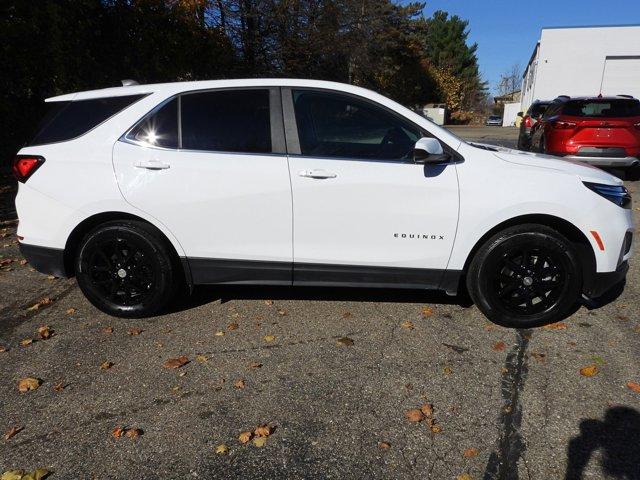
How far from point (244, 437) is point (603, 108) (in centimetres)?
976

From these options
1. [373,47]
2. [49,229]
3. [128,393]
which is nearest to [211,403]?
[128,393]

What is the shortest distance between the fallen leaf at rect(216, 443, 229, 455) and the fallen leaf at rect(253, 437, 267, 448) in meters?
0.15

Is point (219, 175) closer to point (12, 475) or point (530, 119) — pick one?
point (12, 475)

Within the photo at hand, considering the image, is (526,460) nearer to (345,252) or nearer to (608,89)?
(345,252)

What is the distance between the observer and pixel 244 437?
2549mm

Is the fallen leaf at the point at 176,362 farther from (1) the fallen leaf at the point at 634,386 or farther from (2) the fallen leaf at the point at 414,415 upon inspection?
(1) the fallen leaf at the point at 634,386

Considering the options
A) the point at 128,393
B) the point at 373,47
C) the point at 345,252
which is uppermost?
the point at 373,47

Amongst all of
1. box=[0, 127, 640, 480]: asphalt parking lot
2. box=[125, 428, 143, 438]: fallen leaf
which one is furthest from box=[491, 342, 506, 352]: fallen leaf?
box=[125, 428, 143, 438]: fallen leaf

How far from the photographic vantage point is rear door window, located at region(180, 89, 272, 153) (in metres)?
3.57

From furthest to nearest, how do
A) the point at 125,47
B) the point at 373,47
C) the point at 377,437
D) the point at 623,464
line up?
the point at 373,47
the point at 125,47
the point at 377,437
the point at 623,464

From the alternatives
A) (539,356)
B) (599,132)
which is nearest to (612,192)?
(539,356)

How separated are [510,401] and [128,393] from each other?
7.54 ft

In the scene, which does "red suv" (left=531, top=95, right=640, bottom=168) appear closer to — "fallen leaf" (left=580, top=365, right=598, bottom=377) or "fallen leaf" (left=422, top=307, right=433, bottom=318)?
"fallen leaf" (left=422, top=307, right=433, bottom=318)

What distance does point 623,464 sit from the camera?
232cm
